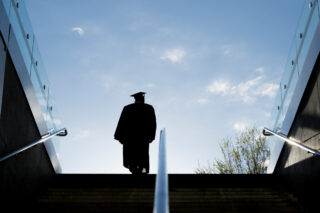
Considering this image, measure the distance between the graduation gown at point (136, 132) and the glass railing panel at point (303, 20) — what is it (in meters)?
2.60

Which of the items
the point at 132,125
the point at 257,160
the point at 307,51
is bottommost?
the point at 132,125

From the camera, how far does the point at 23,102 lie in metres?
5.47

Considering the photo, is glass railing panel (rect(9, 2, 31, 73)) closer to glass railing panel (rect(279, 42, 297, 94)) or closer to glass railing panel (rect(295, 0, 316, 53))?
glass railing panel (rect(295, 0, 316, 53))

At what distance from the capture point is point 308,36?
5.66 metres

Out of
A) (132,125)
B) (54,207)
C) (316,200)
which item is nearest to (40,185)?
(54,207)

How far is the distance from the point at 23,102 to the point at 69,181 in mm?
1791

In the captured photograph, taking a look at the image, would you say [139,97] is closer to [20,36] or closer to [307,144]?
[20,36]

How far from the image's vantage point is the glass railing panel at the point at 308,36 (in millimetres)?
5296

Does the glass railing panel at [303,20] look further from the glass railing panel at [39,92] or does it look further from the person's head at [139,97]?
the glass railing panel at [39,92]

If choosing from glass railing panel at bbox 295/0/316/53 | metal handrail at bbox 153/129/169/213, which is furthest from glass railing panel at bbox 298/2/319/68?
metal handrail at bbox 153/129/169/213

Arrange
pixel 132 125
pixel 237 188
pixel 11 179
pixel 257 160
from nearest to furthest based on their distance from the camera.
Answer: pixel 11 179 → pixel 237 188 → pixel 132 125 → pixel 257 160

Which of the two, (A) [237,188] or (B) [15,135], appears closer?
(B) [15,135]

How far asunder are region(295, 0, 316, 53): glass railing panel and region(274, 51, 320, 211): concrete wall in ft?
2.97

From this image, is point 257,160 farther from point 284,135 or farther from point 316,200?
point 316,200
